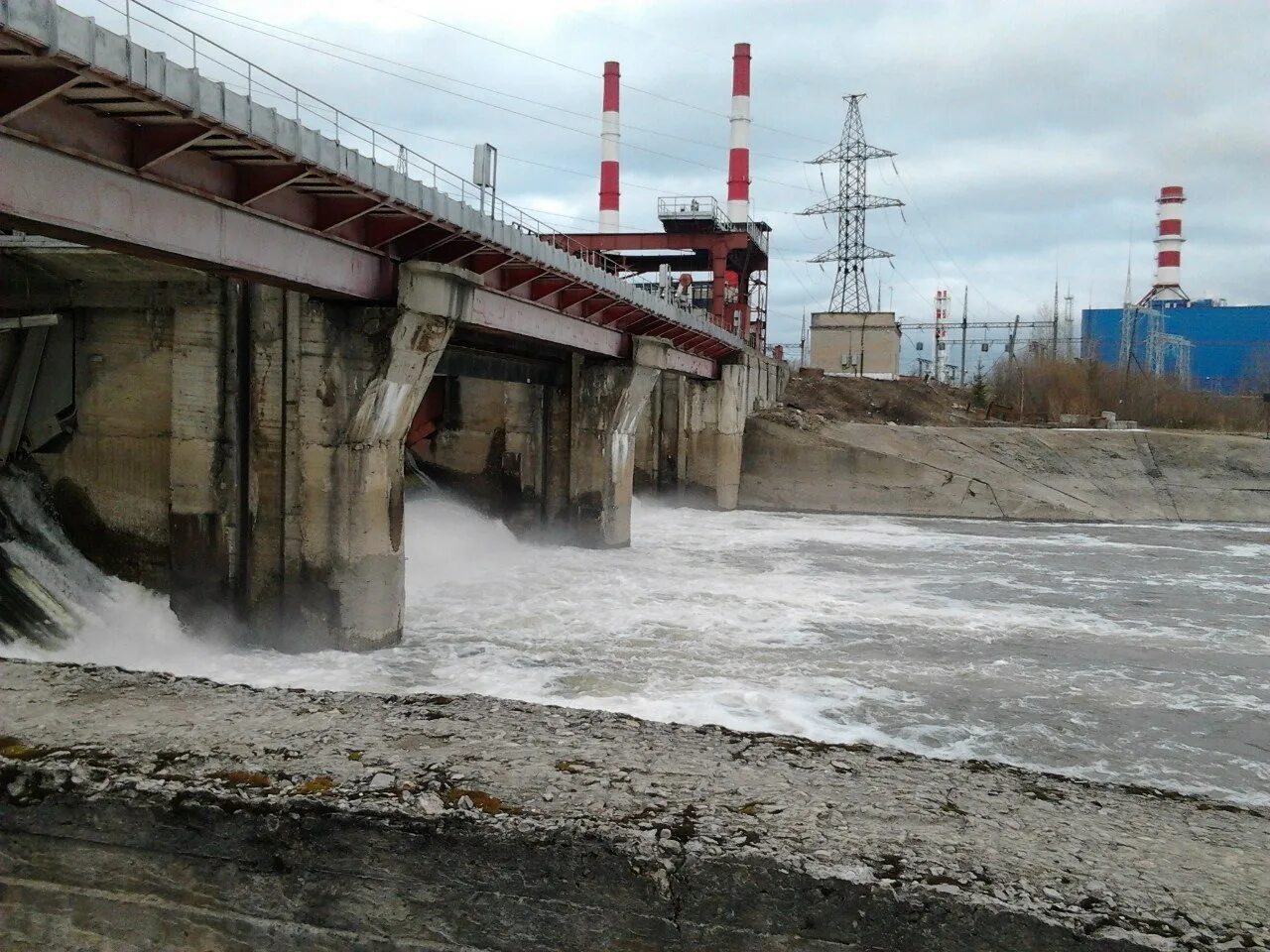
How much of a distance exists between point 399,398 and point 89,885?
378 inches

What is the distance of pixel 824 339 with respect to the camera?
59688 mm

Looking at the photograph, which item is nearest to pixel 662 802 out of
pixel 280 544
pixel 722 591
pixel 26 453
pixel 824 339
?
pixel 280 544

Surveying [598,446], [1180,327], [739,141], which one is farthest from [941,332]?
[598,446]

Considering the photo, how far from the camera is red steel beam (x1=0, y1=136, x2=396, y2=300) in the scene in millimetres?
7793

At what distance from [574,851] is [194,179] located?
8.11 m

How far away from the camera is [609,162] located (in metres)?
52.6

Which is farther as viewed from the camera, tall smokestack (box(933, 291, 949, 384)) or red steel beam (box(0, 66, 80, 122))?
tall smokestack (box(933, 291, 949, 384))

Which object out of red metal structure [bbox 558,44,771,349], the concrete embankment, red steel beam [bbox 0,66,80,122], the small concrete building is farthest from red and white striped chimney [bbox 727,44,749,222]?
red steel beam [bbox 0,66,80,122]

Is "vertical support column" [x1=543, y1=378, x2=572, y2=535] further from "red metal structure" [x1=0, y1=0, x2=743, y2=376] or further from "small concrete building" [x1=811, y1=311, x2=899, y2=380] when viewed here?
"small concrete building" [x1=811, y1=311, x2=899, y2=380]

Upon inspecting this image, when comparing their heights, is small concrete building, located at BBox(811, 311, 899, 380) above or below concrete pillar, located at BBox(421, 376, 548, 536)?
above

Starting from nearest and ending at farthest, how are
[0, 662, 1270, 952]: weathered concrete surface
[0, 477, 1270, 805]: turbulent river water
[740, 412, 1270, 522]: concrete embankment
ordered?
1. [0, 662, 1270, 952]: weathered concrete surface
2. [0, 477, 1270, 805]: turbulent river water
3. [740, 412, 1270, 522]: concrete embankment

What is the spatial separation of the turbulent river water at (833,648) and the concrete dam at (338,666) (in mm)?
155

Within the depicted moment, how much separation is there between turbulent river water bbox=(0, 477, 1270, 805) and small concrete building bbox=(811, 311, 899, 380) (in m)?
35.0

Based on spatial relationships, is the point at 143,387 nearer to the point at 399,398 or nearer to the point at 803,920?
the point at 399,398
